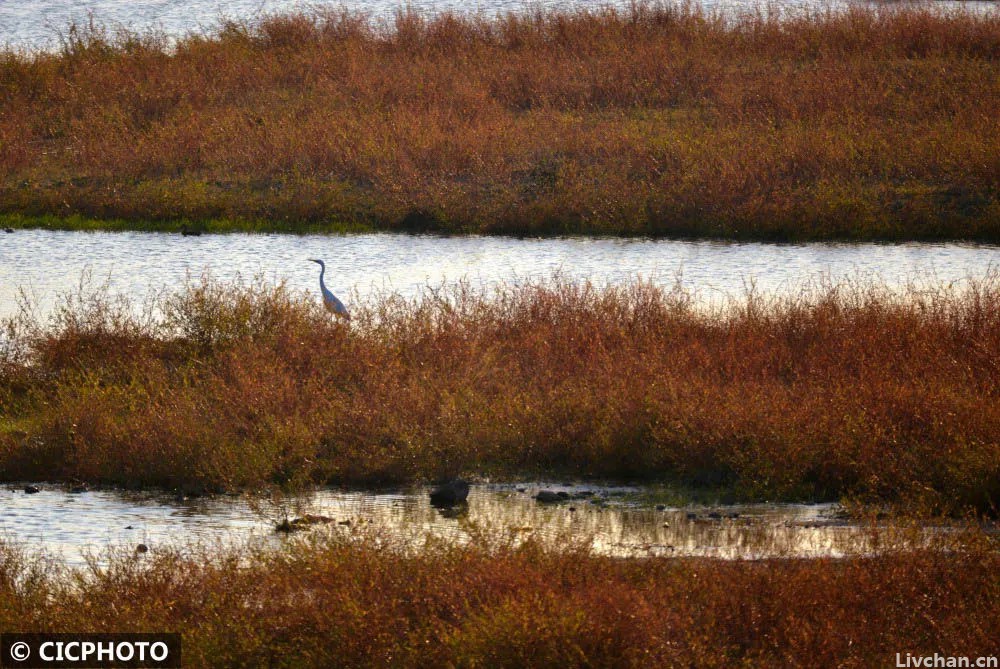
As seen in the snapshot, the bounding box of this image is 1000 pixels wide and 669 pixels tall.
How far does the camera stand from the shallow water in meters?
7.95

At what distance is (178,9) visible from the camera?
47.3 meters

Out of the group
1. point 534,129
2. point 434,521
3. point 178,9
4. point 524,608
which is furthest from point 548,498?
point 178,9

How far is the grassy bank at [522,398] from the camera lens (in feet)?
29.5

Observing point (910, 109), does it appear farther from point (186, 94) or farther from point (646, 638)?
point (646, 638)

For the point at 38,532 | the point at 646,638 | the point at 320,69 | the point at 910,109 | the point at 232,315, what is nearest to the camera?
the point at 646,638

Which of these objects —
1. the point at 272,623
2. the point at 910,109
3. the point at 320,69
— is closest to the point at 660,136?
the point at 910,109

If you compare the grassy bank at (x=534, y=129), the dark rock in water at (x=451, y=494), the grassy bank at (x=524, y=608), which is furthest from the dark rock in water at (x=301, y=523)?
the grassy bank at (x=534, y=129)

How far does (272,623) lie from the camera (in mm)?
6141

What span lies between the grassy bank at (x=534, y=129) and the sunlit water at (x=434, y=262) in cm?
66

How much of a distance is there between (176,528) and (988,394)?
628 cm

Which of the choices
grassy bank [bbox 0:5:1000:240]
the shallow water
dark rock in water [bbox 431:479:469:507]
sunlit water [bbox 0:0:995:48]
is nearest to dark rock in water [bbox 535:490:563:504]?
the shallow water

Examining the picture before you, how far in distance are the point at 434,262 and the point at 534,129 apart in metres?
5.11

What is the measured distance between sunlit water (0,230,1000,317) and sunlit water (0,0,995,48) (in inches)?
938

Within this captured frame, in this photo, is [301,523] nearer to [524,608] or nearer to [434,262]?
[524,608]
